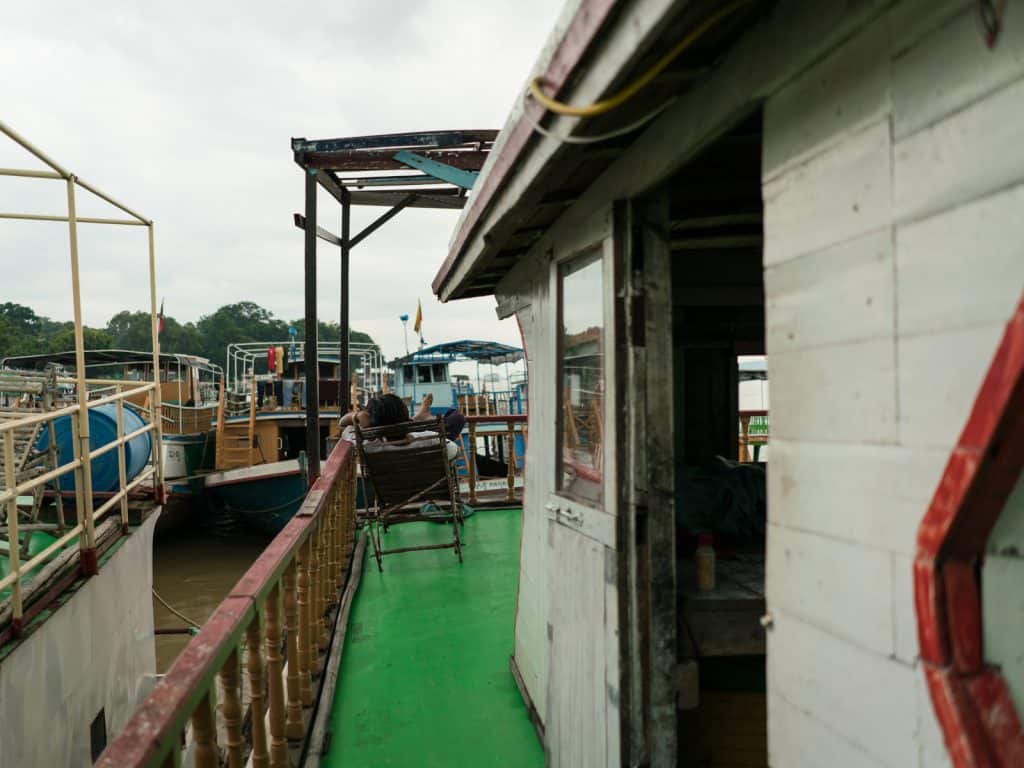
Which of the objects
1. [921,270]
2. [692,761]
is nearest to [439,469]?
[692,761]

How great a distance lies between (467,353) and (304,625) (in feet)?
63.8

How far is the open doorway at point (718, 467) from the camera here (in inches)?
91.5

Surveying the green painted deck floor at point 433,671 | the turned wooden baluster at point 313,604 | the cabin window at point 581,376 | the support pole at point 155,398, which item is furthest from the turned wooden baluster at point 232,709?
the support pole at point 155,398

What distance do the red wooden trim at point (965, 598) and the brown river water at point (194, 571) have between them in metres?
9.66

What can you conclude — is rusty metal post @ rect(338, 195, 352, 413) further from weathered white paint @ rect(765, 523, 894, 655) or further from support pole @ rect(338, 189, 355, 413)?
weathered white paint @ rect(765, 523, 894, 655)

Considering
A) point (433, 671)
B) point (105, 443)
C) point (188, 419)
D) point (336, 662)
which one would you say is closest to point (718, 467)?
point (433, 671)

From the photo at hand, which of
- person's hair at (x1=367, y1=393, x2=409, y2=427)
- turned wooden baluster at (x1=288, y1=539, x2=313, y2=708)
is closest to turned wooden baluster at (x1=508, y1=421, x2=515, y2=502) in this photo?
person's hair at (x1=367, y1=393, x2=409, y2=427)

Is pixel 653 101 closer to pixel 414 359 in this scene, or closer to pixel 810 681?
pixel 810 681

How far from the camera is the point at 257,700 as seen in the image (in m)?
2.15

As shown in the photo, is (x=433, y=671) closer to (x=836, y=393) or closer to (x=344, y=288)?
(x=836, y=393)

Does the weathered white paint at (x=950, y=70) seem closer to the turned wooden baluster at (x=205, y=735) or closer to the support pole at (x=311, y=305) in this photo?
the turned wooden baluster at (x=205, y=735)

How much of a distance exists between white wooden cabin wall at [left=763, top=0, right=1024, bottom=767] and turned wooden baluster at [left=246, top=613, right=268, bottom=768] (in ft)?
5.30

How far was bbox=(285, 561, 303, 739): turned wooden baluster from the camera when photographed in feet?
9.04

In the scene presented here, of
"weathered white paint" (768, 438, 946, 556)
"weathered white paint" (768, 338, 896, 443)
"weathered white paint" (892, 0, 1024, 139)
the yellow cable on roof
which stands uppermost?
the yellow cable on roof
